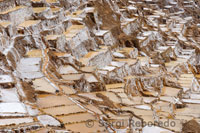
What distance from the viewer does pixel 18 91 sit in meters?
9.16

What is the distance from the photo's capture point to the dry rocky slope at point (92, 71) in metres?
8.58

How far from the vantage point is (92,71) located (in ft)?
43.1

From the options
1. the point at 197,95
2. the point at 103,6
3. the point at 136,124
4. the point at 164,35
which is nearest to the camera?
the point at 136,124

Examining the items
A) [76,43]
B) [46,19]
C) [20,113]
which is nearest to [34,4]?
[46,19]

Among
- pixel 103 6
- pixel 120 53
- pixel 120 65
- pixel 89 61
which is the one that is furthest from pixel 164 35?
pixel 89 61

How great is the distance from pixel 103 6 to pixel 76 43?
5887 millimetres

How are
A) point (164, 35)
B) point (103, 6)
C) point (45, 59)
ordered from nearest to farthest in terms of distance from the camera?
point (45, 59), point (103, 6), point (164, 35)

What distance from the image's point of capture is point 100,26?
19.0 metres

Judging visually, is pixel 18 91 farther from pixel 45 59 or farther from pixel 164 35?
pixel 164 35

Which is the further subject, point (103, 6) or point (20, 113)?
point (103, 6)

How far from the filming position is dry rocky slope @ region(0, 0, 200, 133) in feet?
28.1

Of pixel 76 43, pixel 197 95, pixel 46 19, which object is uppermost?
pixel 46 19

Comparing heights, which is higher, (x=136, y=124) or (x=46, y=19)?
(x=46, y=19)

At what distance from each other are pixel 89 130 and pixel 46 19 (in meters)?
8.83
